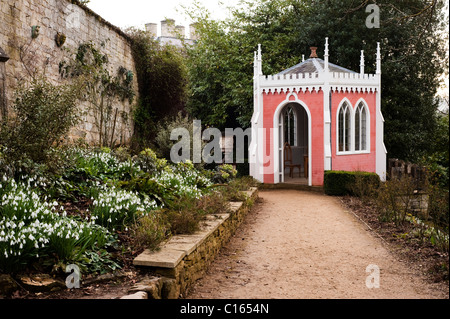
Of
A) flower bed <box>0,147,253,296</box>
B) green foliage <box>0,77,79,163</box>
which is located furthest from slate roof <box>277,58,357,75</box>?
green foliage <box>0,77,79,163</box>

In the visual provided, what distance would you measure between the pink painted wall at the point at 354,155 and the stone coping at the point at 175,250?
829cm

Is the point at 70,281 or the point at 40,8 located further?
the point at 40,8

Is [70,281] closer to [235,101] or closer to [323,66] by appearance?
[323,66]

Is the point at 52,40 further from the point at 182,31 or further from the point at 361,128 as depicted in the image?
the point at 182,31

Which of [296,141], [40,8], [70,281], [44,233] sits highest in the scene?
[40,8]

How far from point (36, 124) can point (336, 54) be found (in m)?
13.7

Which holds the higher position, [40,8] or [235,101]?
[40,8]

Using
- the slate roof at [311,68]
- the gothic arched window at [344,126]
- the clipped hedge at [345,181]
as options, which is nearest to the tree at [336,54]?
the slate roof at [311,68]

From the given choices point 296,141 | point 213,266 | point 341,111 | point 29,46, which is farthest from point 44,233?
point 296,141

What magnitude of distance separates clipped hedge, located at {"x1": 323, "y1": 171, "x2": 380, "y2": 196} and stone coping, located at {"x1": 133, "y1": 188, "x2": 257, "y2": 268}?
6778 millimetres

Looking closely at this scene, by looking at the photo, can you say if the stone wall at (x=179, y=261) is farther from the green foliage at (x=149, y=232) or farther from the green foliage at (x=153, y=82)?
the green foliage at (x=153, y=82)

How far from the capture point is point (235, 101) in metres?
17.6

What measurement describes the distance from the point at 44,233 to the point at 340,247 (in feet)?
14.3

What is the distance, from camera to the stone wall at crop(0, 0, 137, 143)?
8.60 m
